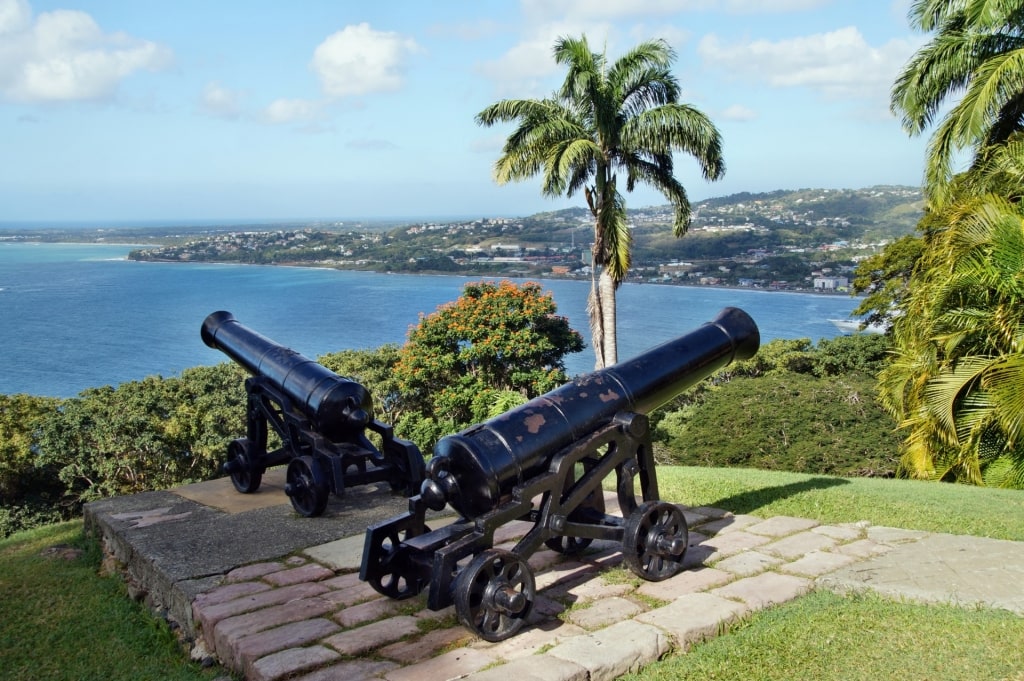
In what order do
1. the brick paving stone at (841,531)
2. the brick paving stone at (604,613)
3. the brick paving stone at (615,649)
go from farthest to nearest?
1. the brick paving stone at (841,531)
2. the brick paving stone at (604,613)
3. the brick paving stone at (615,649)

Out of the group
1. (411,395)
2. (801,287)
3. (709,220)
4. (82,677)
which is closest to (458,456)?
(82,677)

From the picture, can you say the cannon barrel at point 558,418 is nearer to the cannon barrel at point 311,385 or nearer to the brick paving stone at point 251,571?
the brick paving stone at point 251,571

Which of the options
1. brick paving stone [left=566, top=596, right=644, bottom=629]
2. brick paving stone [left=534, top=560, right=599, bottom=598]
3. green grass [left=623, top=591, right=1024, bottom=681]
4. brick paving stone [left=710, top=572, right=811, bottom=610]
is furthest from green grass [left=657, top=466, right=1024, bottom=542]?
brick paving stone [left=566, top=596, right=644, bottom=629]

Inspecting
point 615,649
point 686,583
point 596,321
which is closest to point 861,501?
point 686,583

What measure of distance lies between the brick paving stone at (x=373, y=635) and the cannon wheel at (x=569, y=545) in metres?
1.13

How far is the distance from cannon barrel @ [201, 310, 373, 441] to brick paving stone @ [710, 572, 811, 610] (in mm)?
3053

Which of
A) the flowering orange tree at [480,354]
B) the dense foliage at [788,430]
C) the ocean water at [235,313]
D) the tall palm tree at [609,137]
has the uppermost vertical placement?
the tall palm tree at [609,137]

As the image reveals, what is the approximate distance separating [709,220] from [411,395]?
83.3m

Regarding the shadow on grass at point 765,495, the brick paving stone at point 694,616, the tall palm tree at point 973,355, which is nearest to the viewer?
the brick paving stone at point 694,616

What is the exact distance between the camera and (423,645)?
3.74 metres

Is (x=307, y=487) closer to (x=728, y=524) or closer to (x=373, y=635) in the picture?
(x=373, y=635)

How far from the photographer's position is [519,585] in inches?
160

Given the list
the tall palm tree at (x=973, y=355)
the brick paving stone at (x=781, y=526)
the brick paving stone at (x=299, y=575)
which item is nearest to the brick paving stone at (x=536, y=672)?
the brick paving stone at (x=299, y=575)

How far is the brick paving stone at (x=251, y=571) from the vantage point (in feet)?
15.7
